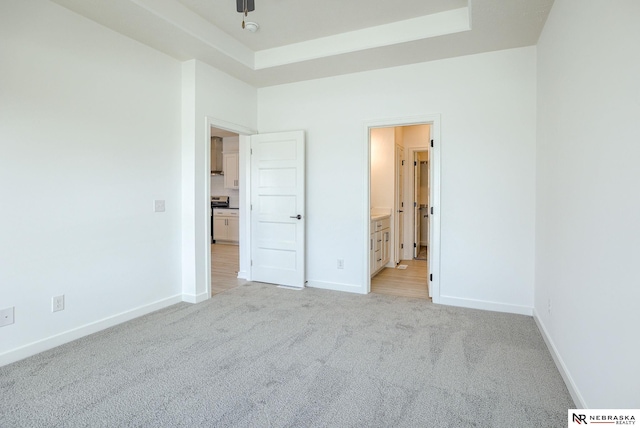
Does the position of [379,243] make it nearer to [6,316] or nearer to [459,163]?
[459,163]

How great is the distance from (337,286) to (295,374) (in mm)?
2095

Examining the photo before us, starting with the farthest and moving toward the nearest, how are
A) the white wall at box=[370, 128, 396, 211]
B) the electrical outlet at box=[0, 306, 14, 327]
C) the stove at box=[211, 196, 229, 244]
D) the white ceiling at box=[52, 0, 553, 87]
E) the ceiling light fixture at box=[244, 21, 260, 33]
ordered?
the stove at box=[211, 196, 229, 244] < the white wall at box=[370, 128, 396, 211] < the ceiling light fixture at box=[244, 21, 260, 33] < the white ceiling at box=[52, 0, 553, 87] < the electrical outlet at box=[0, 306, 14, 327]

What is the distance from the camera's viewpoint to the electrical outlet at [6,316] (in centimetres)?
234

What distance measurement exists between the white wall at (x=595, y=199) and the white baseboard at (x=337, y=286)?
2.03m

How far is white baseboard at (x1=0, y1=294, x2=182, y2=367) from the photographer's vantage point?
2.40 m

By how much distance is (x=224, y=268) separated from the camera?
5.62 metres

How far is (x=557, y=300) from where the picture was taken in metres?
2.39

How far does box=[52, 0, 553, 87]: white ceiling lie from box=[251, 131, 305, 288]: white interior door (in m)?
0.95

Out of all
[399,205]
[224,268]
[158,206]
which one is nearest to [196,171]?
[158,206]

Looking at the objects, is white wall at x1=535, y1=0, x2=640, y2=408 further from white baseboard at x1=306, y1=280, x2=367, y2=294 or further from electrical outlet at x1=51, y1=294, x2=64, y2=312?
electrical outlet at x1=51, y1=294, x2=64, y2=312

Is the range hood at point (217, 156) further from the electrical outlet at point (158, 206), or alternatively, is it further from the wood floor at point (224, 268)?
the electrical outlet at point (158, 206)

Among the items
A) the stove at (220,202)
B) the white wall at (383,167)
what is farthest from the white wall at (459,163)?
the stove at (220,202)

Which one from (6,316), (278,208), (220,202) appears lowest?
(6,316)

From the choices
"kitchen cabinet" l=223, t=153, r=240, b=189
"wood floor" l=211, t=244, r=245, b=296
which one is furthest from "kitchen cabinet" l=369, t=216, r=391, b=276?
"kitchen cabinet" l=223, t=153, r=240, b=189
